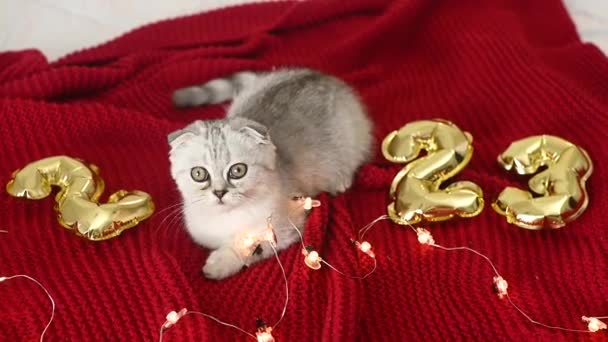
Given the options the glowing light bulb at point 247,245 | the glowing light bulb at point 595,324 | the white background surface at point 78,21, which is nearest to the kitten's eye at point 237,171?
the glowing light bulb at point 247,245

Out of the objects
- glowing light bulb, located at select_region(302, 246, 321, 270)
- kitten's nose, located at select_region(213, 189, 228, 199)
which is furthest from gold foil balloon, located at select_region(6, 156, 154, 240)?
glowing light bulb, located at select_region(302, 246, 321, 270)

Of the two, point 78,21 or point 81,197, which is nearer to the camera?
point 81,197

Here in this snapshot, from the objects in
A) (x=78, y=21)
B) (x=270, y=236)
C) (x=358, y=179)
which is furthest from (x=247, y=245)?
(x=78, y=21)

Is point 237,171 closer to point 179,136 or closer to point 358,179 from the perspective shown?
point 179,136

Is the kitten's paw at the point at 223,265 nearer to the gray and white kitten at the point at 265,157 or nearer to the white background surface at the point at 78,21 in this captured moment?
the gray and white kitten at the point at 265,157

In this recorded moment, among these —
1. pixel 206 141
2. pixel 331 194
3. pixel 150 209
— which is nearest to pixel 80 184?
pixel 150 209

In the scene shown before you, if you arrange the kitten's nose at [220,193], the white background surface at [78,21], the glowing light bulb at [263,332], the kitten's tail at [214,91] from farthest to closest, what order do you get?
the white background surface at [78,21] < the kitten's tail at [214,91] < the kitten's nose at [220,193] < the glowing light bulb at [263,332]

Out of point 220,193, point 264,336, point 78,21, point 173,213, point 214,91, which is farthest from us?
point 78,21
